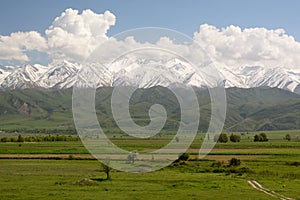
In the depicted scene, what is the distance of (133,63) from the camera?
44.2 m

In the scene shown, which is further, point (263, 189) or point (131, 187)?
point (131, 187)

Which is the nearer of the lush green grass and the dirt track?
the dirt track

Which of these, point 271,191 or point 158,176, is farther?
point 158,176

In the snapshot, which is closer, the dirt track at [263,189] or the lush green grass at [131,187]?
the dirt track at [263,189]

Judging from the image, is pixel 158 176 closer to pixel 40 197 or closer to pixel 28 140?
pixel 40 197

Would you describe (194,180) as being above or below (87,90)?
below

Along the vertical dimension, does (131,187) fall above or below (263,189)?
above

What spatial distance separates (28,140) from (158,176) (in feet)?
468

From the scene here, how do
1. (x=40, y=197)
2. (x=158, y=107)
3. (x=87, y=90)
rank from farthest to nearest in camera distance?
(x=158, y=107), (x=40, y=197), (x=87, y=90)

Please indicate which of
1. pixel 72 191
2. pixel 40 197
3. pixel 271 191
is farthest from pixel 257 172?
pixel 40 197

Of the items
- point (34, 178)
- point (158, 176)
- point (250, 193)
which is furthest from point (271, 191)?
point (34, 178)

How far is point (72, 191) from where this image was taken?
2021 inches

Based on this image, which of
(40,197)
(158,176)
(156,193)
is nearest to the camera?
(40,197)

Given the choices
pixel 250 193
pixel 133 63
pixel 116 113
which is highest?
pixel 133 63
